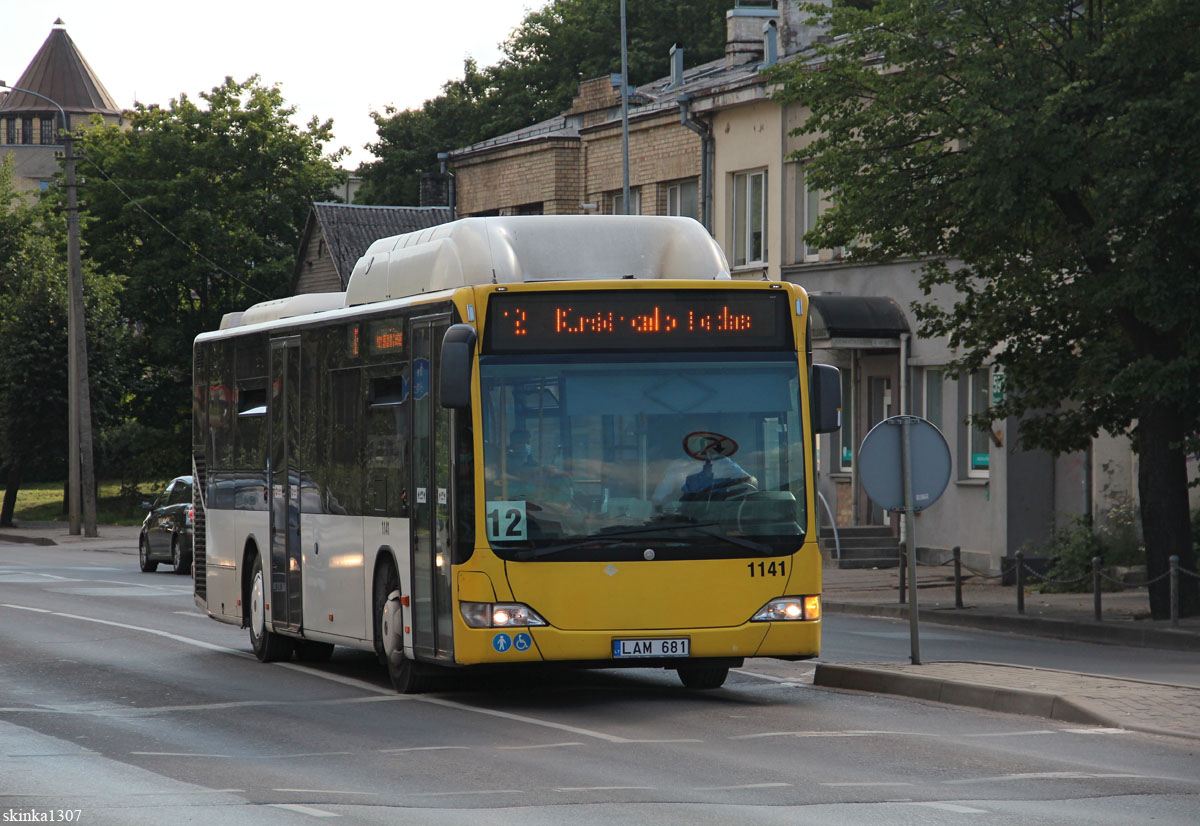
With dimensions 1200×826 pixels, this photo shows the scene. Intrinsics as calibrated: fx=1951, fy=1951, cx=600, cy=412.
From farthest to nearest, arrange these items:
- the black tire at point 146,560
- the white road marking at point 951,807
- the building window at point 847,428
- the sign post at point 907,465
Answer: the building window at point 847,428 → the black tire at point 146,560 → the sign post at point 907,465 → the white road marking at point 951,807

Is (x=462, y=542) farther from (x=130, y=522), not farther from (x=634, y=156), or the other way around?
(x=130, y=522)

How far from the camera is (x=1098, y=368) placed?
21.2 meters

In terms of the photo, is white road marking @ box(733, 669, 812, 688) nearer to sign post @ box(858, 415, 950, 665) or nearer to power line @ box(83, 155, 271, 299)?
sign post @ box(858, 415, 950, 665)

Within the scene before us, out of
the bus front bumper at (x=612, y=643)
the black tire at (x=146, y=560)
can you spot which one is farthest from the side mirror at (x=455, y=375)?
the black tire at (x=146, y=560)

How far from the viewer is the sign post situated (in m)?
15.2

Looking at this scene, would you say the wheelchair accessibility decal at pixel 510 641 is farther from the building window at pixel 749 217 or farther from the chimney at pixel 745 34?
the chimney at pixel 745 34

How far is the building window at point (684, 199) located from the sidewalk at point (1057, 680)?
1802cm

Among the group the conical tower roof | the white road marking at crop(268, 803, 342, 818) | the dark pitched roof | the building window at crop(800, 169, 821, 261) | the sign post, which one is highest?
the conical tower roof

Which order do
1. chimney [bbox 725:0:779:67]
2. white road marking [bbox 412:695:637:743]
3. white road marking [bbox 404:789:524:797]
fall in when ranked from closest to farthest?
white road marking [bbox 404:789:524:797]
white road marking [bbox 412:695:637:743]
chimney [bbox 725:0:779:67]

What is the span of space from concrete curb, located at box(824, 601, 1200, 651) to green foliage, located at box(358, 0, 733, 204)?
40.0 metres

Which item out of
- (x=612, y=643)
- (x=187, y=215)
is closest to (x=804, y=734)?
(x=612, y=643)

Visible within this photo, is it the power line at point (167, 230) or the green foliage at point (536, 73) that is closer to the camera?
the green foliage at point (536, 73)

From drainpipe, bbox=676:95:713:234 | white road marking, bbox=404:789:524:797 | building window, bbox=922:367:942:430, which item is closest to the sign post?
white road marking, bbox=404:789:524:797

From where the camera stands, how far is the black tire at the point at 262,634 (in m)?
17.0
